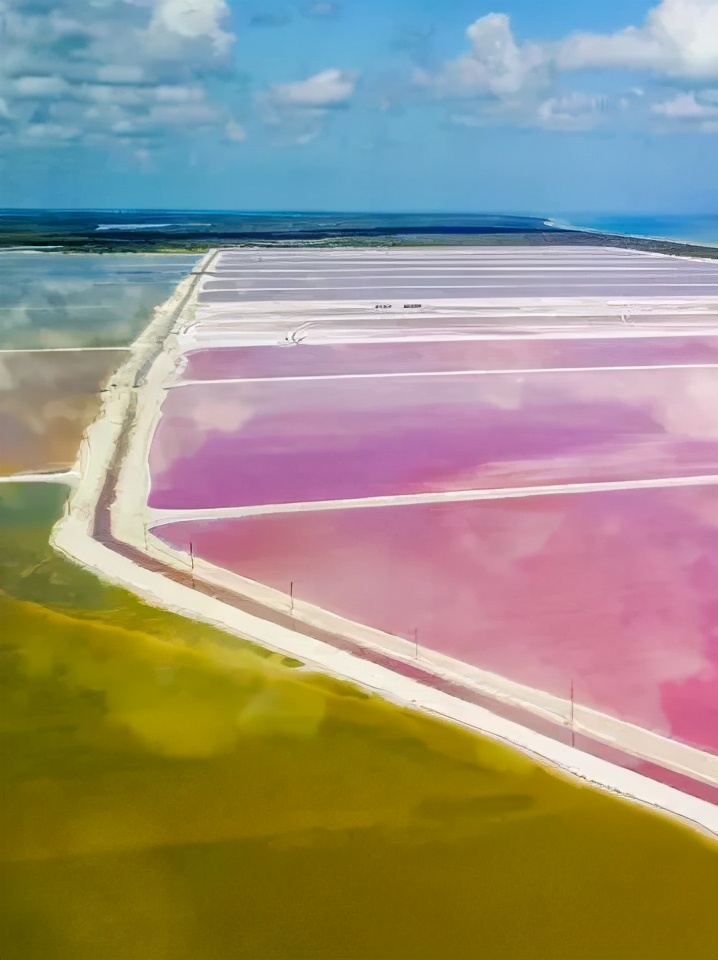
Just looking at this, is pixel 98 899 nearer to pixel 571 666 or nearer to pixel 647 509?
pixel 571 666

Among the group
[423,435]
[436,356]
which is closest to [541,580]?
[423,435]

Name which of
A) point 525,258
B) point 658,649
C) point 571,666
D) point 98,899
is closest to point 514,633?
point 571,666

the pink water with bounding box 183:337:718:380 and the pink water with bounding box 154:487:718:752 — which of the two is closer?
the pink water with bounding box 154:487:718:752

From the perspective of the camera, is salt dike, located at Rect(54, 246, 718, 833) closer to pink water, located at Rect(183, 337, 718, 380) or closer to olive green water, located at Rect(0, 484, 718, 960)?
pink water, located at Rect(183, 337, 718, 380)

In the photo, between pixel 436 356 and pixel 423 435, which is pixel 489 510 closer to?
pixel 423 435

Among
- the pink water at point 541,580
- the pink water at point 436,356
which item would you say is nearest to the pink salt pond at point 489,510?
the pink water at point 541,580

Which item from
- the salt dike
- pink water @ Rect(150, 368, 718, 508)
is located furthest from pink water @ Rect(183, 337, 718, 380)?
pink water @ Rect(150, 368, 718, 508)
